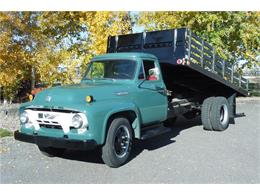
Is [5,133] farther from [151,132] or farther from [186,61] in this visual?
[186,61]

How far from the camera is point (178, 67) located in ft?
28.2

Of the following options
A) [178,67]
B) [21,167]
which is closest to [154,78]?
[178,67]

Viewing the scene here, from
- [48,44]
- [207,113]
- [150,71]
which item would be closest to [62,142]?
[150,71]

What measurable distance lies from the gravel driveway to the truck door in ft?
2.56

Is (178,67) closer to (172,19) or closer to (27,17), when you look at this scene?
(172,19)

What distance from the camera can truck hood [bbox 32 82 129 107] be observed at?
18.3ft

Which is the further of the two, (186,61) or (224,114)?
(224,114)

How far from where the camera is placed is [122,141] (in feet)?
19.8

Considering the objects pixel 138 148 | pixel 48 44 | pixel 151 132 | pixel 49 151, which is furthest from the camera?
pixel 48 44

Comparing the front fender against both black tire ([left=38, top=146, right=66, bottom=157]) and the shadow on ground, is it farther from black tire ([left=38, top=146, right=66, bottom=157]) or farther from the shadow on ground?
black tire ([left=38, top=146, right=66, bottom=157])

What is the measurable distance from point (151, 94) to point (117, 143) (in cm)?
154

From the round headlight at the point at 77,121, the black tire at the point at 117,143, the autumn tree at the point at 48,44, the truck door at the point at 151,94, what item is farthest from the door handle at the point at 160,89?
the autumn tree at the point at 48,44

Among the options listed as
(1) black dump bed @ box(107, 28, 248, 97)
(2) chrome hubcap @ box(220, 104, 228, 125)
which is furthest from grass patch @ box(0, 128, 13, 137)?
(2) chrome hubcap @ box(220, 104, 228, 125)

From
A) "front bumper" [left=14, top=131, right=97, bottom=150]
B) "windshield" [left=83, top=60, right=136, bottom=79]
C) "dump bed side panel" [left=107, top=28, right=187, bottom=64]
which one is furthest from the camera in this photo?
"dump bed side panel" [left=107, top=28, right=187, bottom=64]
